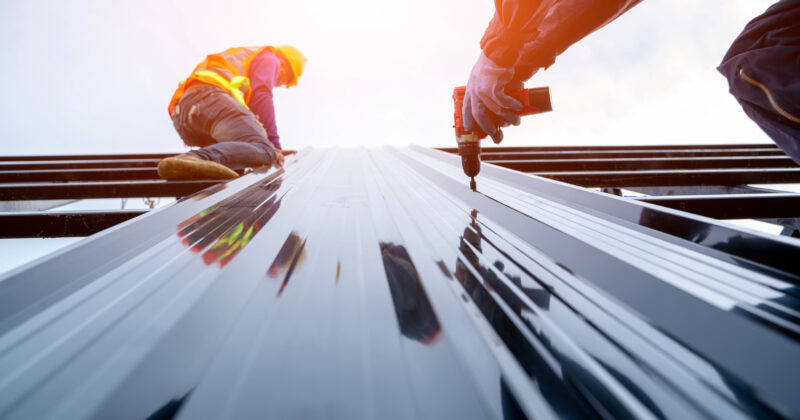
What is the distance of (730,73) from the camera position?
3.11 feet

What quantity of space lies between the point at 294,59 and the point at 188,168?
6.44 feet

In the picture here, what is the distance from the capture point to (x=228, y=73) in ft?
7.97

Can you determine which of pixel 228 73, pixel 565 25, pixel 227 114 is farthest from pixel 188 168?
pixel 565 25

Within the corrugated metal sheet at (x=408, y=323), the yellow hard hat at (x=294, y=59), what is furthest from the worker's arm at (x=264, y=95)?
the corrugated metal sheet at (x=408, y=323)

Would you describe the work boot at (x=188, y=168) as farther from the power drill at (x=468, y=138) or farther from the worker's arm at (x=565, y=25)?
the worker's arm at (x=565, y=25)

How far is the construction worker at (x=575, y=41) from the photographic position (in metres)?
0.82

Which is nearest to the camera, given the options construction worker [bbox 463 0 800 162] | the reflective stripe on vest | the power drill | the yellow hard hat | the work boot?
construction worker [bbox 463 0 800 162]

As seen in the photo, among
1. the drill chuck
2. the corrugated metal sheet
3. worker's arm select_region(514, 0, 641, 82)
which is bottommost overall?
the corrugated metal sheet

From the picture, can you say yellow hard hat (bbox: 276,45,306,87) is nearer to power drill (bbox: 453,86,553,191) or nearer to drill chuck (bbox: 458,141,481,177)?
power drill (bbox: 453,86,553,191)

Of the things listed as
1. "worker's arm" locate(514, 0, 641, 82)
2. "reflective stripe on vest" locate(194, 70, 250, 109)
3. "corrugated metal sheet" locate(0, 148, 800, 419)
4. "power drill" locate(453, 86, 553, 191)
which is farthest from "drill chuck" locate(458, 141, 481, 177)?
"reflective stripe on vest" locate(194, 70, 250, 109)

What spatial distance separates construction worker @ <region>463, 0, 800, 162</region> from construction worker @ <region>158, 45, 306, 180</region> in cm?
126

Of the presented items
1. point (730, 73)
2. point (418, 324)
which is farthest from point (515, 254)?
point (730, 73)

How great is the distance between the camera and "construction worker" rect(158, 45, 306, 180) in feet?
5.25

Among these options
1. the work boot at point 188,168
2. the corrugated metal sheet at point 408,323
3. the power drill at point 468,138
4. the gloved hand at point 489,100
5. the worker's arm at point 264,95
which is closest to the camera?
the corrugated metal sheet at point 408,323
